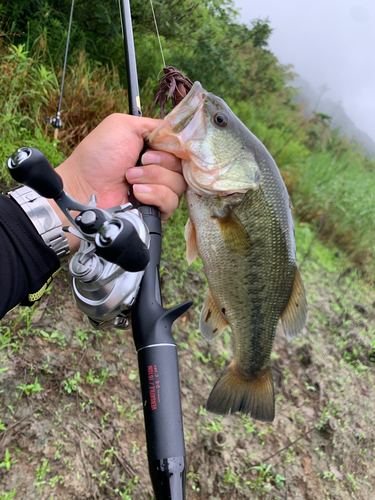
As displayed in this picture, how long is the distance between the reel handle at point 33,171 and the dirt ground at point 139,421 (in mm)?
1504

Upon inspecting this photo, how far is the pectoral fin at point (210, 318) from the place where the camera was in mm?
1777

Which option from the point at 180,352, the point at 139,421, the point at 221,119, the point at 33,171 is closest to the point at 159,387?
the point at 33,171

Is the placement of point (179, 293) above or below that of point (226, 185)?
below

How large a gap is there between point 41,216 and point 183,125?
75 cm

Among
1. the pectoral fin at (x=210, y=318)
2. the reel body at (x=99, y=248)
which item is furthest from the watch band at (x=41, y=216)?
the pectoral fin at (x=210, y=318)

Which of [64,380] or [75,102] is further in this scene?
[75,102]

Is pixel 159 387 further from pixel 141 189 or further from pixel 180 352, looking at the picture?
pixel 180 352

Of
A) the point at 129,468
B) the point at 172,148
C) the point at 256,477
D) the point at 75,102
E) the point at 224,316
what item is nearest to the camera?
the point at 172,148

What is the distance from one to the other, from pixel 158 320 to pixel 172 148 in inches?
32.8

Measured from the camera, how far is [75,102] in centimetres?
376

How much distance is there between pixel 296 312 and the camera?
1706 mm

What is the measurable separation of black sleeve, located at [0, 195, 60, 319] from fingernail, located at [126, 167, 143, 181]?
0.52m

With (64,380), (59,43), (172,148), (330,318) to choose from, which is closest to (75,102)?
(59,43)

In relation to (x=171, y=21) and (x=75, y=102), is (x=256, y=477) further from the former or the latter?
(x=171, y=21)
